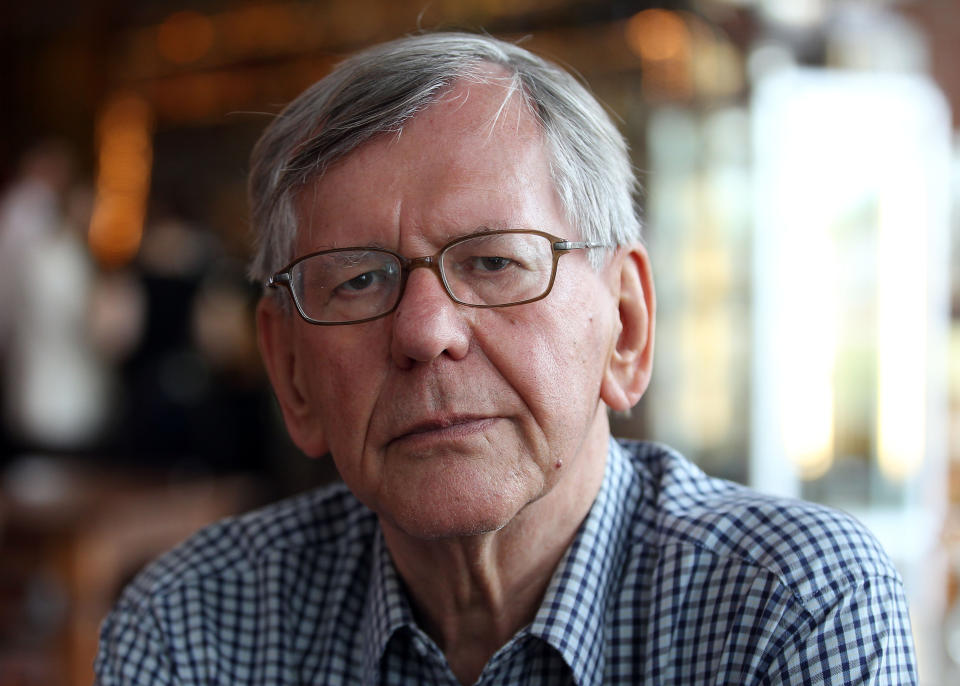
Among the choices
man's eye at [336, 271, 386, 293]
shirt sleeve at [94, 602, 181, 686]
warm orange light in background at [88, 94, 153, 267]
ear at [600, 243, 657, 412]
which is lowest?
shirt sleeve at [94, 602, 181, 686]

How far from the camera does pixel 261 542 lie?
1288mm

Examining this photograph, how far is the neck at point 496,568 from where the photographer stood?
107 centimetres

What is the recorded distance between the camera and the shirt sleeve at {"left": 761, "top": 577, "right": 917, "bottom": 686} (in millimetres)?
894

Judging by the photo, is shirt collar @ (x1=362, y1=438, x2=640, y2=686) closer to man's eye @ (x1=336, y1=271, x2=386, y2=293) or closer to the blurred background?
man's eye @ (x1=336, y1=271, x2=386, y2=293)

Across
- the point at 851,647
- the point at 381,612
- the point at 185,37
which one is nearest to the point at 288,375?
the point at 381,612

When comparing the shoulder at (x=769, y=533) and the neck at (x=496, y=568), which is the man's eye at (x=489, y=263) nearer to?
the neck at (x=496, y=568)

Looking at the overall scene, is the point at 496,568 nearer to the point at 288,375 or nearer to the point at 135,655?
the point at 288,375

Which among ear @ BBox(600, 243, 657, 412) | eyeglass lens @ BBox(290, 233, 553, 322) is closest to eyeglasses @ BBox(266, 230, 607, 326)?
eyeglass lens @ BBox(290, 233, 553, 322)

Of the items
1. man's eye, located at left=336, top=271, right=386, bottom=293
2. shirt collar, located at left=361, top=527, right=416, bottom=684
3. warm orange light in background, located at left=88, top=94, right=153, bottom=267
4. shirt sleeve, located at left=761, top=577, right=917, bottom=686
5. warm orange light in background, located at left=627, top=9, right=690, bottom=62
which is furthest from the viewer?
warm orange light in background, located at left=88, top=94, right=153, bottom=267

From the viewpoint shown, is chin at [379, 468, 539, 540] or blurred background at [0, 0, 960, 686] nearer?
chin at [379, 468, 539, 540]

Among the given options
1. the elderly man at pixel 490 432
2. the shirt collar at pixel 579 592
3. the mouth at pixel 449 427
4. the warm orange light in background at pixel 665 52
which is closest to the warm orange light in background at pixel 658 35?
the warm orange light in background at pixel 665 52

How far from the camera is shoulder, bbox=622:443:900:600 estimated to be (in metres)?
0.94

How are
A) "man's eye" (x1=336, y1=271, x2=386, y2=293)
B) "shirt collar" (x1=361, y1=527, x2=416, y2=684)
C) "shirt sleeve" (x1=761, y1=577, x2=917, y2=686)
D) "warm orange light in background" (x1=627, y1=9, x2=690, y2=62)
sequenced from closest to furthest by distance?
"shirt sleeve" (x1=761, y1=577, x2=917, y2=686)
"man's eye" (x1=336, y1=271, x2=386, y2=293)
"shirt collar" (x1=361, y1=527, x2=416, y2=684)
"warm orange light in background" (x1=627, y1=9, x2=690, y2=62)

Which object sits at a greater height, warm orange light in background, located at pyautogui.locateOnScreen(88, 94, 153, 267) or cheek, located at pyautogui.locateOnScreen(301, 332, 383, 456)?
warm orange light in background, located at pyautogui.locateOnScreen(88, 94, 153, 267)
